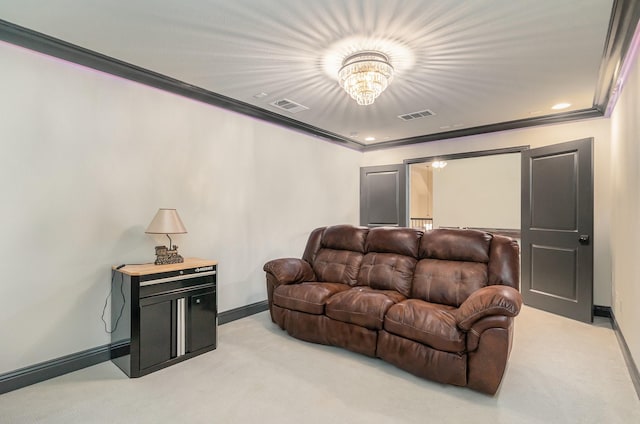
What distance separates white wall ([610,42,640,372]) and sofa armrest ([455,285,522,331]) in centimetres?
96

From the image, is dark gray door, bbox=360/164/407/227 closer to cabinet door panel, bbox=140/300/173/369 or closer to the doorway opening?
the doorway opening

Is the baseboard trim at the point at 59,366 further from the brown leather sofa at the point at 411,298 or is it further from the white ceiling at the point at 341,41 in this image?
the white ceiling at the point at 341,41

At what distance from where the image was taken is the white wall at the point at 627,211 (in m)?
2.38

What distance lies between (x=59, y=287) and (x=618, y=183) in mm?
5168

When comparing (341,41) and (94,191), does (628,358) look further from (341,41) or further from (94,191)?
(94,191)

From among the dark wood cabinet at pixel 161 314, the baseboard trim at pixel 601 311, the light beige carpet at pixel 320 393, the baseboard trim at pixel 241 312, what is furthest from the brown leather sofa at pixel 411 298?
the baseboard trim at pixel 601 311

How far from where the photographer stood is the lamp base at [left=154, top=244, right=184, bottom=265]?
287 cm

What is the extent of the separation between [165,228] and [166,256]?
298 mm

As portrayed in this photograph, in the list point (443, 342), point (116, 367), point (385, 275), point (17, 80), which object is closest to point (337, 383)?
point (443, 342)

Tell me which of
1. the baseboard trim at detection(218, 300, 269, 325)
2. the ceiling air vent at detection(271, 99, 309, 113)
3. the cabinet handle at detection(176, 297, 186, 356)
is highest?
the ceiling air vent at detection(271, 99, 309, 113)

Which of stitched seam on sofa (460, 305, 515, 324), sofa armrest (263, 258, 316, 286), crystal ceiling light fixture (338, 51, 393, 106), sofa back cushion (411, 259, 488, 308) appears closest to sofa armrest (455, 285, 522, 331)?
stitched seam on sofa (460, 305, 515, 324)

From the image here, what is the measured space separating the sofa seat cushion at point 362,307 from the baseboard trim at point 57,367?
171 cm

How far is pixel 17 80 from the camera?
2363 mm

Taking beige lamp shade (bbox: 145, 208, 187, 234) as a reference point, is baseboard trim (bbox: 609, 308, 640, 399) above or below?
below
